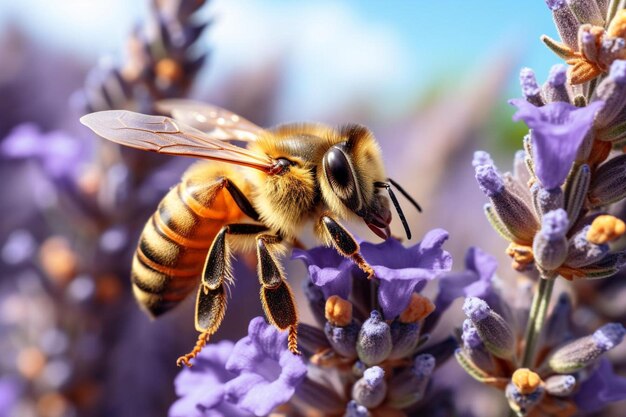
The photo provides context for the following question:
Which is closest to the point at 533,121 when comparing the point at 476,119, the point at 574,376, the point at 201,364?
the point at 574,376

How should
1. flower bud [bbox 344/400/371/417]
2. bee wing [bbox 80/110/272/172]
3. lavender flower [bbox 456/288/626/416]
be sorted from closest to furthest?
1. lavender flower [bbox 456/288/626/416]
2. flower bud [bbox 344/400/371/417]
3. bee wing [bbox 80/110/272/172]

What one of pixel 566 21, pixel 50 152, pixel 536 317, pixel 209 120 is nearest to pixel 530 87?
pixel 566 21

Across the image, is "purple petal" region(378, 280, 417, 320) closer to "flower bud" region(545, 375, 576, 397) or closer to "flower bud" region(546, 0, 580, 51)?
"flower bud" region(545, 375, 576, 397)

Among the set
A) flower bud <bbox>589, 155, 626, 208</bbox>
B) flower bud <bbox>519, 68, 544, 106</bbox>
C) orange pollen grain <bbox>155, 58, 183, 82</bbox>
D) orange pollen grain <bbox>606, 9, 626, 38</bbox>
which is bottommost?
flower bud <bbox>589, 155, 626, 208</bbox>

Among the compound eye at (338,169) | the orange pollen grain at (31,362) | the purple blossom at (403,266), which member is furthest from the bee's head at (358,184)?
the orange pollen grain at (31,362)

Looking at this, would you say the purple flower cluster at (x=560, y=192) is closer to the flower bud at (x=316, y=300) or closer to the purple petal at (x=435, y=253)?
the purple petal at (x=435, y=253)

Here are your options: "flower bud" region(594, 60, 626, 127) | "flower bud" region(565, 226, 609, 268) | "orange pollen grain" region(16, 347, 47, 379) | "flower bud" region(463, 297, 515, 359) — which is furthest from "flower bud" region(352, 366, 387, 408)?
"orange pollen grain" region(16, 347, 47, 379)

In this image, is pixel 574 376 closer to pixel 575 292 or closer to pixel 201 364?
pixel 575 292
